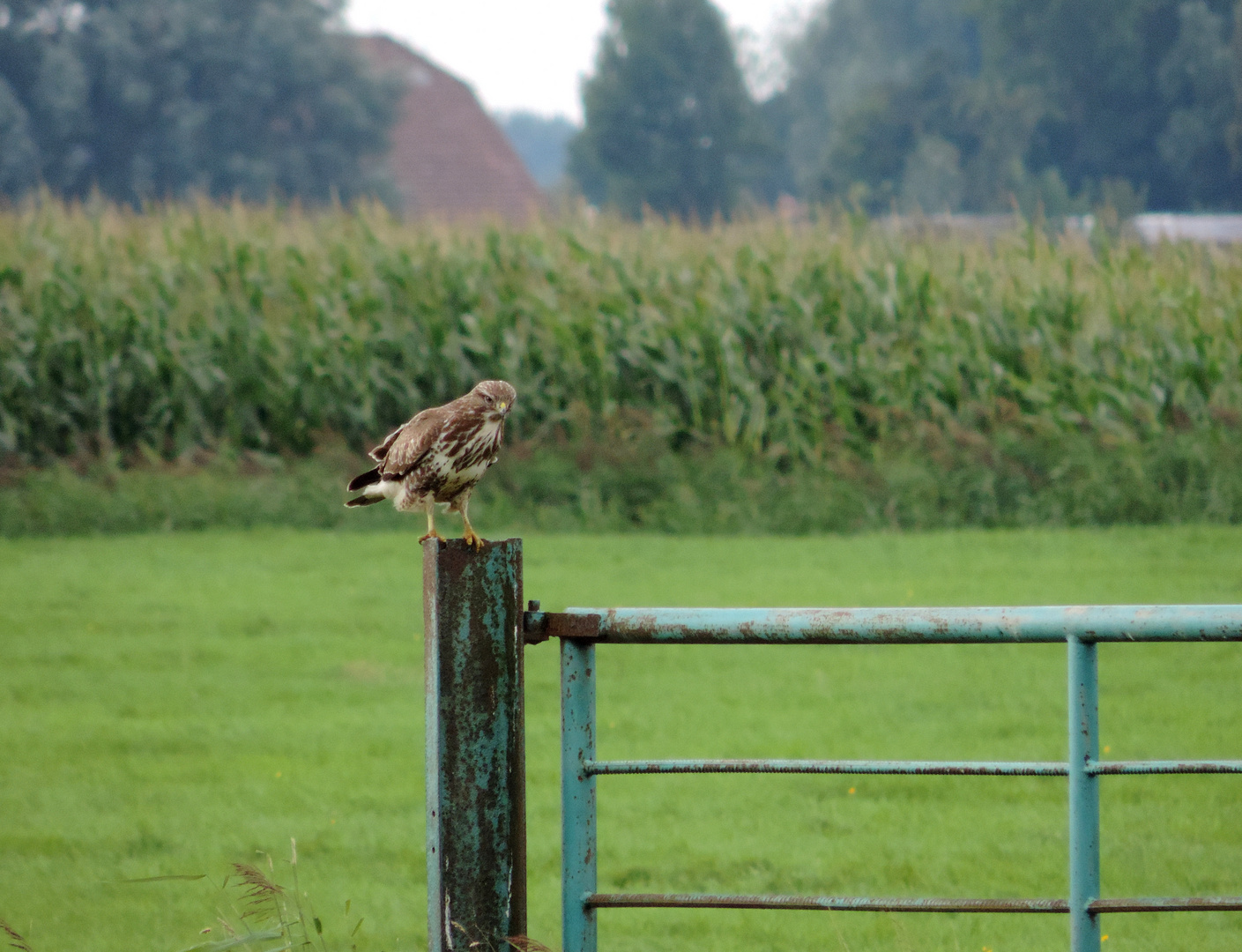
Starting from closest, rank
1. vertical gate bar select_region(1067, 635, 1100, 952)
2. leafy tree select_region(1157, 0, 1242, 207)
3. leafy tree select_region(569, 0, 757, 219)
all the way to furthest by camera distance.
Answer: vertical gate bar select_region(1067, 635, 1100, 952) → leafy tree select_region(1157, 0, 1242, 207) → leafy tree select_region(569, 0, 757, 219)

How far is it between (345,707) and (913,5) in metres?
66.1

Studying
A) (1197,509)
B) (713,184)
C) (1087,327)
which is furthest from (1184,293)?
(713,184)

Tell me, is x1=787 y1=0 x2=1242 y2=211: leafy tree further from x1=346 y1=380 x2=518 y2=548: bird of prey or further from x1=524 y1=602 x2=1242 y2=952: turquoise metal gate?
x1=524 y1=602 x2=1242 y2=952: turquoise metal gate

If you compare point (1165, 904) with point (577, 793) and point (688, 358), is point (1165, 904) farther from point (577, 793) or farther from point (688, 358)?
point (688, 358)

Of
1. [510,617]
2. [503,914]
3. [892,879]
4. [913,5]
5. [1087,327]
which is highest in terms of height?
[913,5]

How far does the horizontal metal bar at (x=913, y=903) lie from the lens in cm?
241

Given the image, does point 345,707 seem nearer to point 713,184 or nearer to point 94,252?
point 94,252

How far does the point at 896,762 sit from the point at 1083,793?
1.05 ft

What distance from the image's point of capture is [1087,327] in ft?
39.6

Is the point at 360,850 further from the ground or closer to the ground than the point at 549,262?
closer to the ground

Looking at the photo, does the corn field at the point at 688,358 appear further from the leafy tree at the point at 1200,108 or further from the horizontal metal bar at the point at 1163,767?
the leafy tree at the point at 1200,108

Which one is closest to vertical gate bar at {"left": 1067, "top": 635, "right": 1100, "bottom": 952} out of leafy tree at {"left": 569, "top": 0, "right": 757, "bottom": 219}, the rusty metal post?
the rusty metal post

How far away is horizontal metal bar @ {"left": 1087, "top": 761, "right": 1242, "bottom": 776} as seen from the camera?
2281 millimetres

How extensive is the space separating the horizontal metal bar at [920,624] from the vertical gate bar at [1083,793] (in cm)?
6
